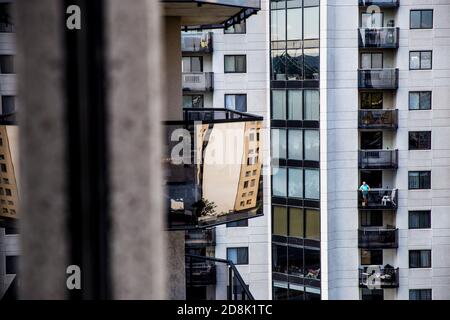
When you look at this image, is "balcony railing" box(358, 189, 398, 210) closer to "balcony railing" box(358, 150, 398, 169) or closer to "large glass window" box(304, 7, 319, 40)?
"balcony railing" box(358, 150, 398, 169)

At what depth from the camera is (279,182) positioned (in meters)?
1.67

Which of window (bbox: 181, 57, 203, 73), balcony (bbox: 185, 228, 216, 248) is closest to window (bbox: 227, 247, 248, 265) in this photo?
balcony (bbox: 185, 228, 216, 248)

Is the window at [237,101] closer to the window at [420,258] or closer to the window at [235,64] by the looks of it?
the window at [235,64]

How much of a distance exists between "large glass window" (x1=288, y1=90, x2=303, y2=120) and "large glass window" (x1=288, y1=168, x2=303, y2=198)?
0.12m

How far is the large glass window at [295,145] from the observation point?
1.64 meters

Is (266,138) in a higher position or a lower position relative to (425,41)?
lower

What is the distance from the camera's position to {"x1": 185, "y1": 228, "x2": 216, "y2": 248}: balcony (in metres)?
1.68

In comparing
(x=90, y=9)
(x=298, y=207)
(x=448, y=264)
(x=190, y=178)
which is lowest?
(x=448, y=264)

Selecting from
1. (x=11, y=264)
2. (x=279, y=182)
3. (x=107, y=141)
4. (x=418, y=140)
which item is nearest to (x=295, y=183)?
(x=279, y=182)

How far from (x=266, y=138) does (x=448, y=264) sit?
16.8 inches

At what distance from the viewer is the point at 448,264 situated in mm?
1649
